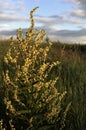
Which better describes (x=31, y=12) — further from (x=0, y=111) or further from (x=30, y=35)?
(x=0, y=111)

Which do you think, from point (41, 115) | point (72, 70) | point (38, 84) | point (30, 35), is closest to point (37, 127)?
point (41, 115)

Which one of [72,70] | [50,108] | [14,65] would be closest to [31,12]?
[14,65]

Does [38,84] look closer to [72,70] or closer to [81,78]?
[81,78]

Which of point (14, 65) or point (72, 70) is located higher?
point (14, 65)

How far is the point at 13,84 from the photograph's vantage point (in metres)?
5.81

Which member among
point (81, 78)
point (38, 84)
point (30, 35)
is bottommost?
point (81, 78)

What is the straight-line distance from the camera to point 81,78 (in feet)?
32.9

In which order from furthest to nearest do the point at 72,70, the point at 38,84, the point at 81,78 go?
1. the point at 72,70
2. the point at 81,78
3. the point at 38,84

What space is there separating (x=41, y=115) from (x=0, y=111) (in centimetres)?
90

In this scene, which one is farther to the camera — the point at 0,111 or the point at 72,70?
the point at 72,70

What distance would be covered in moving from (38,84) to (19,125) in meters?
0.79

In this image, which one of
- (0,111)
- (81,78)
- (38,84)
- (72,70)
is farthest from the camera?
(72,70)

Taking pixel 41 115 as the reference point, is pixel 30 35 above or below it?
above

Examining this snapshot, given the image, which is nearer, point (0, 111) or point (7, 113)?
point (7, 113)
